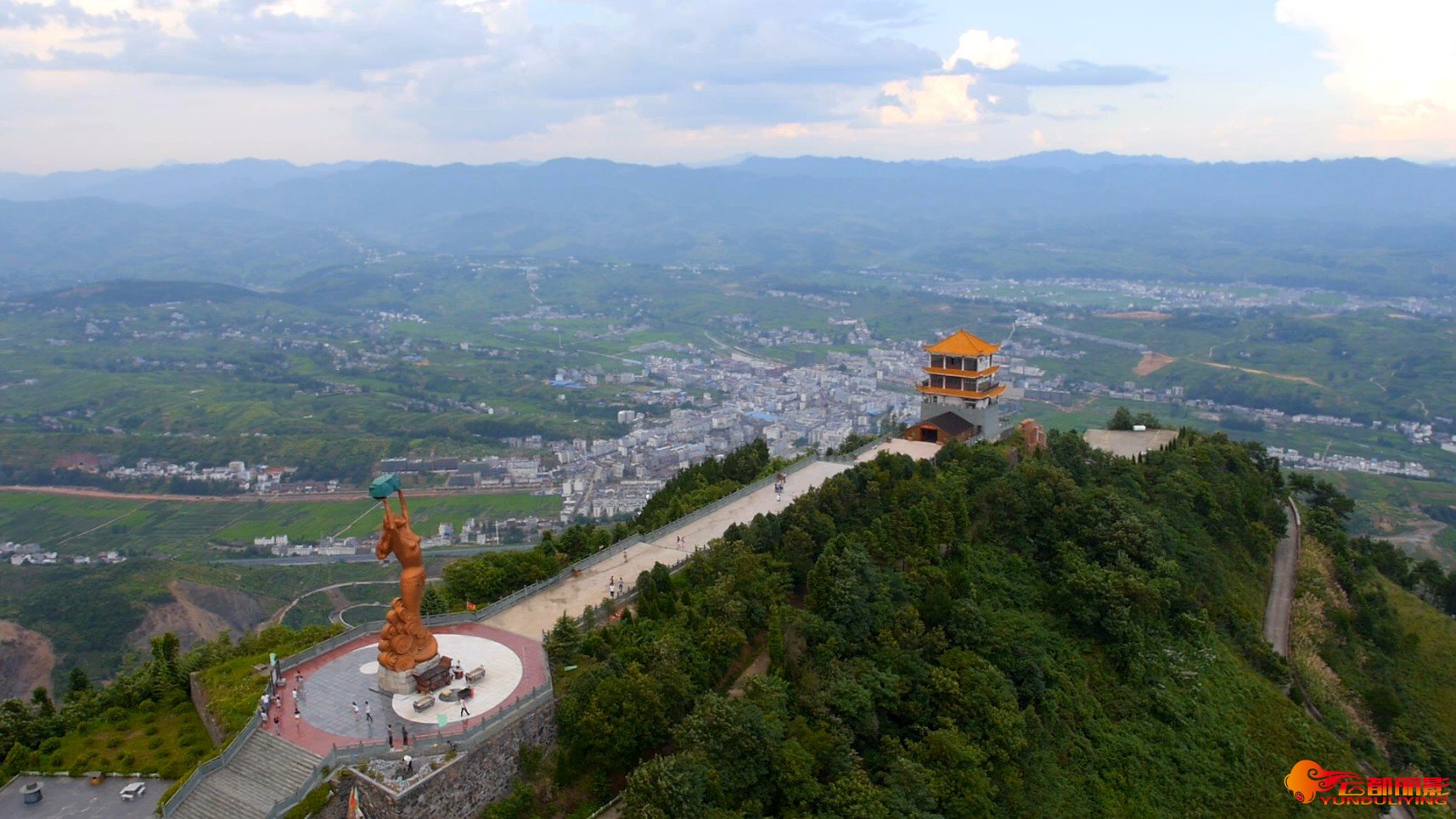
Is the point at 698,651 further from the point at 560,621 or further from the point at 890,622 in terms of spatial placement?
the point at 890,622

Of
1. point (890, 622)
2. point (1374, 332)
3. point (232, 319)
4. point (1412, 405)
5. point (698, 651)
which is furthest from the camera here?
point (232, 319)

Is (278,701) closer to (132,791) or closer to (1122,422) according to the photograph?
(132,791)

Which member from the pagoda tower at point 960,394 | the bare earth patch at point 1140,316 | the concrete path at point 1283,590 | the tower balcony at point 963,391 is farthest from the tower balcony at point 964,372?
the bare earth patch at point 1140,316

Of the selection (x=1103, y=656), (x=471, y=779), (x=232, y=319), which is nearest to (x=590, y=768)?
(x=471, y=779)

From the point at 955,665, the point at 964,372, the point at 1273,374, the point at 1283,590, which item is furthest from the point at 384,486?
the point at 1273,374

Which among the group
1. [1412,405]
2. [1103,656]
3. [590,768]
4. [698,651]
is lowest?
[1412,405]

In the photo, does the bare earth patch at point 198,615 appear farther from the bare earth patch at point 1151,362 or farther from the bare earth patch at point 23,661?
the bare earth patch at point 1151,362

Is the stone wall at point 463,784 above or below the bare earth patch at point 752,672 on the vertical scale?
above
